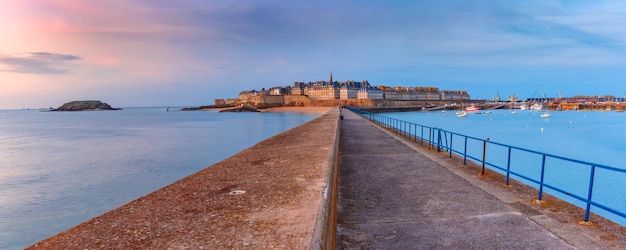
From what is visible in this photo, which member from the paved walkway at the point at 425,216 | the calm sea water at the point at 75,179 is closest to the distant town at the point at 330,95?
the calm sea water at the point at 75,179

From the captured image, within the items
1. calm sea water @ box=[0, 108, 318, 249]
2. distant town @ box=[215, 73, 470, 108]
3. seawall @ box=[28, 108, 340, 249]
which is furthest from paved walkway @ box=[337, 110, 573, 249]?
distant town @ box=[215, 73, 470, 108]

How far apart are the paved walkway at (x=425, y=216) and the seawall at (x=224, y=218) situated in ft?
1.77

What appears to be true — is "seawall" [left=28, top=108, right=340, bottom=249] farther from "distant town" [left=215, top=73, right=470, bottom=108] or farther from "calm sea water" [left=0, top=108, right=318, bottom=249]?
"distant town" [left=215, top=73, right=470, bottom=108]

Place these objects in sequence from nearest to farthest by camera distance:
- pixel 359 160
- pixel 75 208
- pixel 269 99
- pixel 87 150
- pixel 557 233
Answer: pixel 557 233
pixel 359 160
pixel 75 208
pixel 87 150
pixel 269 99

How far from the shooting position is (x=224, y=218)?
4.46m

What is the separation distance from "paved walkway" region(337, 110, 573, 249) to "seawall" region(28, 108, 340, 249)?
21.3 inches

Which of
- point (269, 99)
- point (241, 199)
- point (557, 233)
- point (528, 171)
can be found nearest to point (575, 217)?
point (557, 233)

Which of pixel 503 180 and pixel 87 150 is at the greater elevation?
pixel 503 180

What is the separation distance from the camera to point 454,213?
5.36 meters

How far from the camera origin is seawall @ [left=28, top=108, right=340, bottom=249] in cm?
372

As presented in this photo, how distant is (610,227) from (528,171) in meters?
16.2

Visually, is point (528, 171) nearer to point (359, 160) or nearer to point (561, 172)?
point (561, 172)

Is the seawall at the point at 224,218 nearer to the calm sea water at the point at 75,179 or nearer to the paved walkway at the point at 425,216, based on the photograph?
the paved walkway at the point at 425,216

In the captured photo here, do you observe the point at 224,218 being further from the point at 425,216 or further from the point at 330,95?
the point at 330,95
